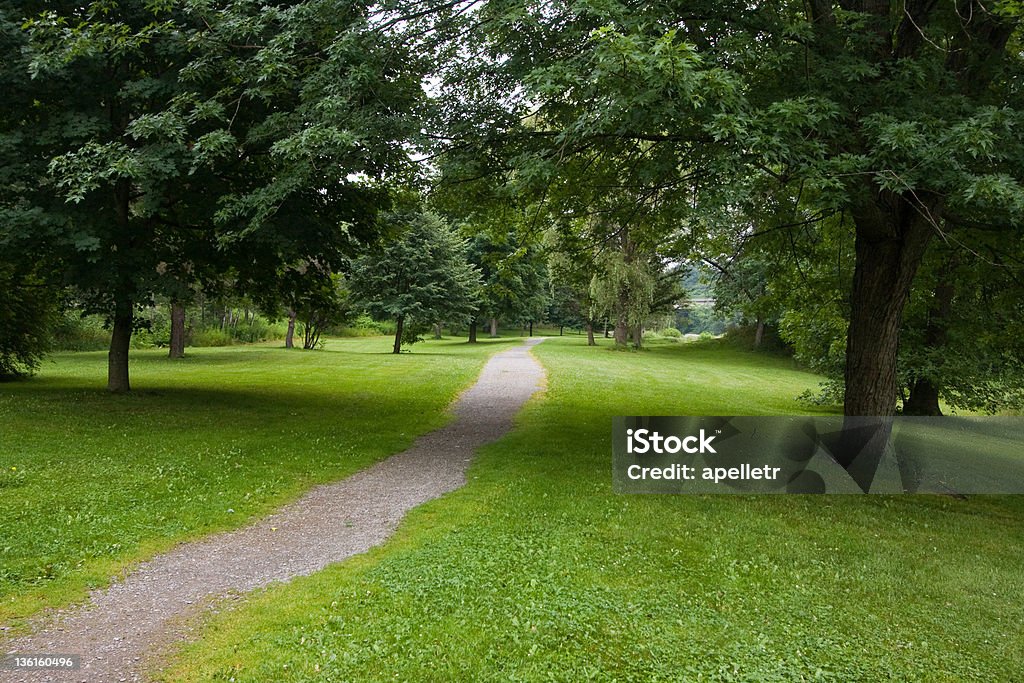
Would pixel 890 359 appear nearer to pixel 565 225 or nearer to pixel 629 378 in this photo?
pixel 565 225

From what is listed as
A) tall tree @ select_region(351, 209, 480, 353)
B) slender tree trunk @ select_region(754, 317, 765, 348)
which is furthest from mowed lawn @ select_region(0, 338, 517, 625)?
slender tree trunk @ select_region(754, 317, 765, 348)

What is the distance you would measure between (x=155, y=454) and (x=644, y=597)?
304 inches

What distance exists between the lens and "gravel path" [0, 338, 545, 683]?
420cm

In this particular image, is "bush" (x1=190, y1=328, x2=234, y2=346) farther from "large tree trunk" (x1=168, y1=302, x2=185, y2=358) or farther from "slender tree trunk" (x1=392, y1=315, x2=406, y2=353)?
"slender tree trunk" (x1=392, y1=315, x2=406, y2=353)

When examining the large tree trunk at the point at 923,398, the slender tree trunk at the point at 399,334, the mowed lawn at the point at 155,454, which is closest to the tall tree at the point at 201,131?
the mowed lawn at the point at 155,454

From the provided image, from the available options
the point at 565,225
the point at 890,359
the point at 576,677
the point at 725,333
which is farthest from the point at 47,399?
the point at 725,333

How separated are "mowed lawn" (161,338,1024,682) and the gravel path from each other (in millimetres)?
326

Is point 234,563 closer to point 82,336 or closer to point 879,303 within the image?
point 879,303

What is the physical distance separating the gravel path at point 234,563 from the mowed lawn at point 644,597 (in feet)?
1.07

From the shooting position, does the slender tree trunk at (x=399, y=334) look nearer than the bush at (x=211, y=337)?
Yes

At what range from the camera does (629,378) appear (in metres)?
23.0

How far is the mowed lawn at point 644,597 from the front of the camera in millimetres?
4172

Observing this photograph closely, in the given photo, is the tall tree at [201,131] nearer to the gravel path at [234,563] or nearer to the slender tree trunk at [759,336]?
the gravel path at [234,563]

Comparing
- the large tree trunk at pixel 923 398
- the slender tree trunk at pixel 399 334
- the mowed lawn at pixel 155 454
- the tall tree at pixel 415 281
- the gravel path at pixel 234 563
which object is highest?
the tall tree at pixel 415 281
